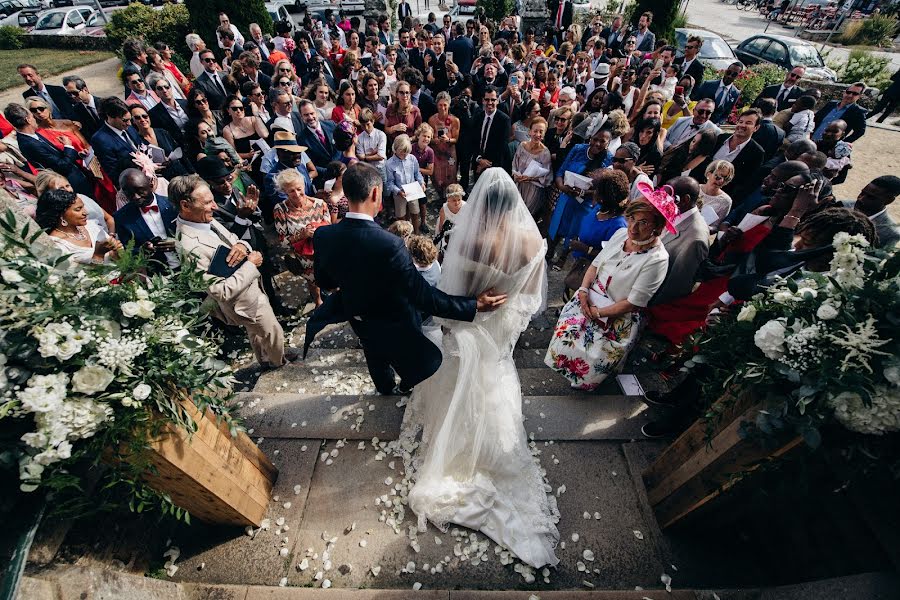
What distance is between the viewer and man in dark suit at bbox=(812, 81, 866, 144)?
7.56m

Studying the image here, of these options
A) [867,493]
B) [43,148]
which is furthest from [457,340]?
[43,148]

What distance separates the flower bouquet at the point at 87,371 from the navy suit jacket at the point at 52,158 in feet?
15.3

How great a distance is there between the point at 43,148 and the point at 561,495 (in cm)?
756

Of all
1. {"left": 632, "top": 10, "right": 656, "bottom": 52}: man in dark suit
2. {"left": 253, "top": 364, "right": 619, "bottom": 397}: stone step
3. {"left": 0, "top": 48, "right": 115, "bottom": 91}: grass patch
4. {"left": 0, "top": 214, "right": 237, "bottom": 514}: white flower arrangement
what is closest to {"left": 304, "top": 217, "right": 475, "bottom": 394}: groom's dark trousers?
{"left": 253, "top": 364, "right": 619, "bottom": 397}: stone step

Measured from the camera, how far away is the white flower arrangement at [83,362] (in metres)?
1.81

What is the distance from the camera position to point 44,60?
58.9ft

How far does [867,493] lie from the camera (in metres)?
2.33

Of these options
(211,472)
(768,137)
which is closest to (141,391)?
(211,472)

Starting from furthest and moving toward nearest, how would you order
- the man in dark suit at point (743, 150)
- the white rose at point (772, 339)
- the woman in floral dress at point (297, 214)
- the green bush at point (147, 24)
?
the green bush at point (147, 24), the man in dark suit at point (743, 150), the woman in floral dress at point (297, 214), the white rose at point (772, 339)

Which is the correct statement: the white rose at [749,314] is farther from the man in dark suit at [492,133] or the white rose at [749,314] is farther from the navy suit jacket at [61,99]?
the navy suit jacket at [61,99]

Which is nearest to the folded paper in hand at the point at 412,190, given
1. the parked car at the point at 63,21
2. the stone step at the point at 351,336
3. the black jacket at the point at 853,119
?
the stone step at the point at 351,336

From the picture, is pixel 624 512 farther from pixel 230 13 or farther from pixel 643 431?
pixel 230 13

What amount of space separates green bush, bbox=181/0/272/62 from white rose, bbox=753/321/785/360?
15228mm

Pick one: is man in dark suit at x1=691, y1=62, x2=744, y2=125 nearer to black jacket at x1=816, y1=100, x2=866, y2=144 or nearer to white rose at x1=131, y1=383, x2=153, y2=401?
black jacket at x1=816, y1=100, x2=866, y2=144
